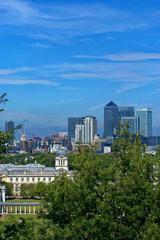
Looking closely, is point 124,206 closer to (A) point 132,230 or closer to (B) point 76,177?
(A) point 132,230

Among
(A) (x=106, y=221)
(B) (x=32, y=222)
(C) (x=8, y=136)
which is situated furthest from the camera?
(B) (x=32, y=222)

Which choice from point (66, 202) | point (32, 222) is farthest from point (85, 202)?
point (32, 222)

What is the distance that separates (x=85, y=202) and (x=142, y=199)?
92 centimetres

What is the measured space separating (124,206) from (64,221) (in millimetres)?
1160

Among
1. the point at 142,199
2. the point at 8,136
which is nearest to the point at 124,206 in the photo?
the point at 142,199

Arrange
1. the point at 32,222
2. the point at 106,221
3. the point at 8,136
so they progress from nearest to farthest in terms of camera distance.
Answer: the point at 8,136
the point at 106,221
the point at 32,222

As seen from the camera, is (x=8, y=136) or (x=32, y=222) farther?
(x=32, y=222)

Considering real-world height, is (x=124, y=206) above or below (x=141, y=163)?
below

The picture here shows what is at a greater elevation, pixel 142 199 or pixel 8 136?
pixel 8 136

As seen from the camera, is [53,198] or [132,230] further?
[53,198]

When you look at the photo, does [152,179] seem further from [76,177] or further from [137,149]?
[76,177]

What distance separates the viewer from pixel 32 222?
9.91 m

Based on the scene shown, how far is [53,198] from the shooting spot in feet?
33.2

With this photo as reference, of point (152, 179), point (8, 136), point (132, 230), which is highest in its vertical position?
point (8, 136)
